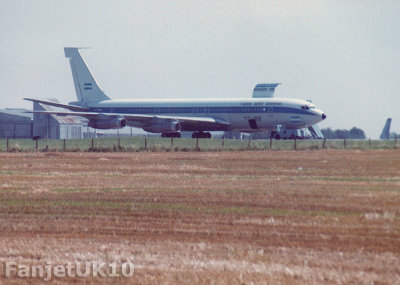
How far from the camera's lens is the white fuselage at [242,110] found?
6531 centimetres

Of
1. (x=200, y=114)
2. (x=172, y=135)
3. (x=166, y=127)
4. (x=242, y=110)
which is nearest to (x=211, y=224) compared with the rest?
(x=166, y=127)

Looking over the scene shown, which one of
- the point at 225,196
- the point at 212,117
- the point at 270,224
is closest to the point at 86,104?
the point at 212,117

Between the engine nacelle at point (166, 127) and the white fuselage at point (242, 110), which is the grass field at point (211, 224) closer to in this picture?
the white fuselage at point (242, 110)

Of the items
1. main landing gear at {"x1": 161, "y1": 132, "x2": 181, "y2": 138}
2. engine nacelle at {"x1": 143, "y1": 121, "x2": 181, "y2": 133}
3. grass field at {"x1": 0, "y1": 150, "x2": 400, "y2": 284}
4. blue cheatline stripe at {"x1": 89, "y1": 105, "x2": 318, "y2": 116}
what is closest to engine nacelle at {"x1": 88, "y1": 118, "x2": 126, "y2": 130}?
engine nacelle at {"x1": 143, "y1": 121, "x2": 181, "y2": 133}

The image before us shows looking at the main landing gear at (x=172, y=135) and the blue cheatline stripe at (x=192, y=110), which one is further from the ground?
the blue cheatline stripe at (x=192, y=110)

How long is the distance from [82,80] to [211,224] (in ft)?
207

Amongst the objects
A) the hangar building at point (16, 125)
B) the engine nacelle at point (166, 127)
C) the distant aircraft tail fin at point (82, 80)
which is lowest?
the hangar building at point (16, 125)

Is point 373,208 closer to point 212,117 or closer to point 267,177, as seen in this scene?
point 267,177

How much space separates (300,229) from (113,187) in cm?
889

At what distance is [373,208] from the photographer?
17.2 metres

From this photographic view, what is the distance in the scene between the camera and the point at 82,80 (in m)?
76.9

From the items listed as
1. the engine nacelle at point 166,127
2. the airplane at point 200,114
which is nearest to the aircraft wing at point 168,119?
the airplane at point 200,114

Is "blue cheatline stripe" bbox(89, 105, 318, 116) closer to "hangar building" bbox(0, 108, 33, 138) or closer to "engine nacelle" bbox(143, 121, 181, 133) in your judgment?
"engine nacelle" bbox(143, 121, 181, 133)

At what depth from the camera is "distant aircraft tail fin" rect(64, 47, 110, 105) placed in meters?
75.9
